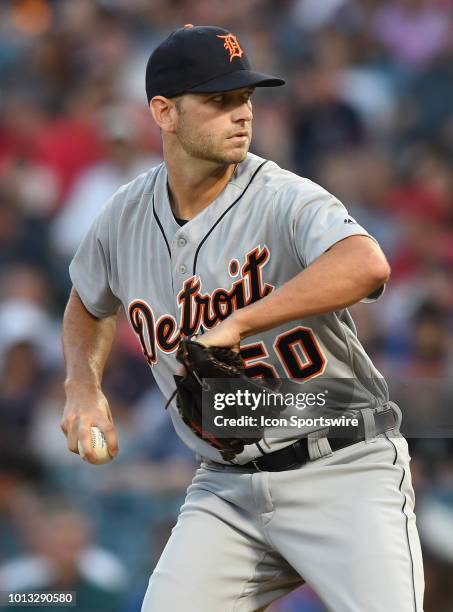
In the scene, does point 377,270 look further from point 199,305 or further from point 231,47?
point 231,47

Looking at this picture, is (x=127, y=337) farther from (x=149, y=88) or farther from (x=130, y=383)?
(x=149, y=88)

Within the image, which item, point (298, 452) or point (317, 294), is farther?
point (298, 452)

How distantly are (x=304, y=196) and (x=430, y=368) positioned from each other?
8.71ft

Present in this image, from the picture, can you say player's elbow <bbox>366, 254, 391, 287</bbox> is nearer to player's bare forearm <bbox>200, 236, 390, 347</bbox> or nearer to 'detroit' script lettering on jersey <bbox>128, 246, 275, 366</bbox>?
player's bare forearm <bbox>200, 236, 390, 347</bbox>

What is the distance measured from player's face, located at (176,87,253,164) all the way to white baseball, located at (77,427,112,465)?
2.59ft

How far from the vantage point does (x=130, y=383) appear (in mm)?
5410

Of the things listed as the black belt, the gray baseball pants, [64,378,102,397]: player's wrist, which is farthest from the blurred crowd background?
[64,378,102,397]: player's wrist

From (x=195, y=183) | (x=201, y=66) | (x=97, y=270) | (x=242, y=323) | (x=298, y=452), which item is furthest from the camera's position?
(x=97, y=270)

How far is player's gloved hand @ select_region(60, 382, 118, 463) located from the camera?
2748 mm

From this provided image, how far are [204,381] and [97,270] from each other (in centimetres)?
87

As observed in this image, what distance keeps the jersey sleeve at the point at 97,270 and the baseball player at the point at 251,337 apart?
0.04 meters

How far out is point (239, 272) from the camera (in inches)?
107

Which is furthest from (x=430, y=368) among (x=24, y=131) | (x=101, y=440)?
(x=24, y=131)

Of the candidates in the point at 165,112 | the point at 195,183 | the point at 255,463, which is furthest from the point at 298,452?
the point at 165,112
